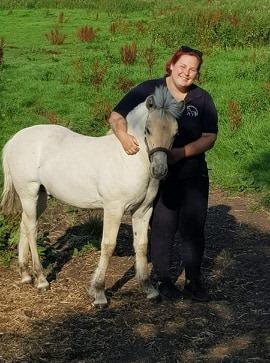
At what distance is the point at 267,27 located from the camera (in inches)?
674

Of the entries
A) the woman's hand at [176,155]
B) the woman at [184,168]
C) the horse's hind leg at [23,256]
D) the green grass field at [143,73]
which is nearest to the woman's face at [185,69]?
the woman at [184,168]

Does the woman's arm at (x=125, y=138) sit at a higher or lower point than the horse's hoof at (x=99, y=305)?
higher

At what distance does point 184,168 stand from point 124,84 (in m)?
7.86

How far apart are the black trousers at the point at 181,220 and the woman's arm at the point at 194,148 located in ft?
1.05

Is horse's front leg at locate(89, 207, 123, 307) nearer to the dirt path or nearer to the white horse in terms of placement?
the white horse

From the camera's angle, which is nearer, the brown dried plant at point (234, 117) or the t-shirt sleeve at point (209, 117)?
the t-shirt sleeve at point (209, 117)

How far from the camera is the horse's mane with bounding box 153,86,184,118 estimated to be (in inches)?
166

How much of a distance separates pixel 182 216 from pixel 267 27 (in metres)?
13.3

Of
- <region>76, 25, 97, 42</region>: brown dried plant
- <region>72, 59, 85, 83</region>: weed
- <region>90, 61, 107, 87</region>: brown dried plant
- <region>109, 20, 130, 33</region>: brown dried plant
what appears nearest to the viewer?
<region>90, 61, 107, 87</region>: brown dried plant

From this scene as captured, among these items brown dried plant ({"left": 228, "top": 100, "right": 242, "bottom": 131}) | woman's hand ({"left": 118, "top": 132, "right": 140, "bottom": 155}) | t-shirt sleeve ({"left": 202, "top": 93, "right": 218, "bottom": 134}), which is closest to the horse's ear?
woman's hand ({"left": 118, "top": 132, "right": 140, "bottom": 155})

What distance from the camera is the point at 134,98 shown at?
473cm

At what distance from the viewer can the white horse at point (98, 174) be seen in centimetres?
424

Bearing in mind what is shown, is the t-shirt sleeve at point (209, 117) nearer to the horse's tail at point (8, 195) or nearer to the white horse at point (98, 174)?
the white horse at point (98, 174)

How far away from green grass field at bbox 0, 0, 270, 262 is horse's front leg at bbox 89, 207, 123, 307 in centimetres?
336
